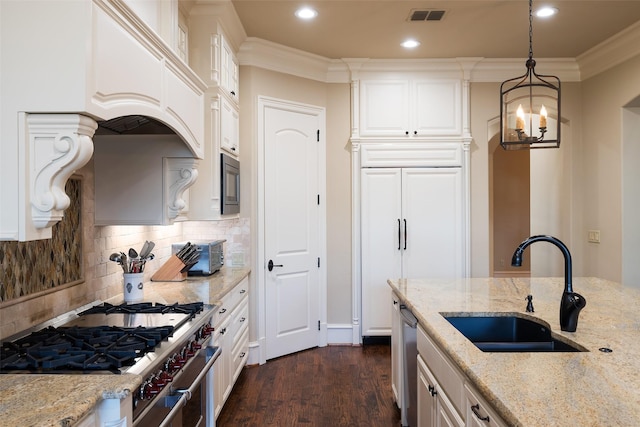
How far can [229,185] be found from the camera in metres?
3.68

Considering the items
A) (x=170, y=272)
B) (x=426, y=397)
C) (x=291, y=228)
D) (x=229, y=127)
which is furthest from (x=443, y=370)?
(x=291, y=228)

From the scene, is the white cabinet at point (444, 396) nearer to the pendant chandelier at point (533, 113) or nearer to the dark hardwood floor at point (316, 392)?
the dark hardwood floor at point (316, 392)

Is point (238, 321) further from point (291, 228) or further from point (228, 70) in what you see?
point (228, 70)

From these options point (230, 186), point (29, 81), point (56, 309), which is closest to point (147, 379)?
point (56, 309)

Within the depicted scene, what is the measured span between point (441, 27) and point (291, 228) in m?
2.19

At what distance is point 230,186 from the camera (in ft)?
12.2

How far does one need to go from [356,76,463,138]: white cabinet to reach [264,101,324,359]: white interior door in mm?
577

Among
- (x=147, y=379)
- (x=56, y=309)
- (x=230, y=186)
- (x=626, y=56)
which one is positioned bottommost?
(x=147, y=379)

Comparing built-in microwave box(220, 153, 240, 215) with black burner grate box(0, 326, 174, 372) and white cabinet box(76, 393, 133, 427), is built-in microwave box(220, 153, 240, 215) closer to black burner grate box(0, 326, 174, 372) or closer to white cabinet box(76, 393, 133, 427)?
black burner grate box(0, 326, 174, 372)

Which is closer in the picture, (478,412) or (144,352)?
(478,412)

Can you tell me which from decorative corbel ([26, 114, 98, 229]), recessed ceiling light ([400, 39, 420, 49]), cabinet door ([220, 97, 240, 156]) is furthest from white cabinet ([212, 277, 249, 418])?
recessed ceiling light ([400, 39, 420, 49])

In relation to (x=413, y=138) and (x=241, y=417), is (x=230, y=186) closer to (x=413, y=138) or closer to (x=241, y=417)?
(x=241, y=417)

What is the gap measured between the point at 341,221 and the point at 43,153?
358cm

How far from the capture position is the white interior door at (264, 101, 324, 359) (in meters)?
4.33
